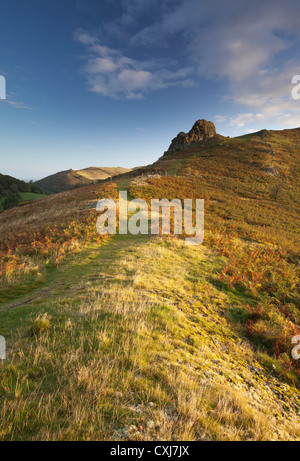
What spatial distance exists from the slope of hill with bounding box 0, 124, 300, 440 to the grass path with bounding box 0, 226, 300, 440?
0.7 inches

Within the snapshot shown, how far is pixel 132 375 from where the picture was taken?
10.0 feet

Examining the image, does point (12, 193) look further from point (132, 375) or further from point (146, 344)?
point (132, 375)

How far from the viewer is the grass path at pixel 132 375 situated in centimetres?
235

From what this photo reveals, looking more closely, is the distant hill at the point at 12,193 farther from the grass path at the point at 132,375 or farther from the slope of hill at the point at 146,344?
the grass path at the point at 132,375

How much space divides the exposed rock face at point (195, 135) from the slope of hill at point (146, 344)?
83.7 m

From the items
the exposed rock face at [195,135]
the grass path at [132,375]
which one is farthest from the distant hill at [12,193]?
the grass path at [132,375]

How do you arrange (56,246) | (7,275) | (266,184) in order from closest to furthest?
(7,275), (56,246), (266,184)

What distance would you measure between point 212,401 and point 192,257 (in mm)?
9510

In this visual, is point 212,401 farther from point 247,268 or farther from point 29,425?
point 247,268

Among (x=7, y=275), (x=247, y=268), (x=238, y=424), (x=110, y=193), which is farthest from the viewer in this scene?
(x=110, y=193)

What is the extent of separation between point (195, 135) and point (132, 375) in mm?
98415

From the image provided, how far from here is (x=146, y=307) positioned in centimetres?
530

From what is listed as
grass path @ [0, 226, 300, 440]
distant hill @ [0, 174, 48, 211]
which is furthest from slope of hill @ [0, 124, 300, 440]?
distant hill @ [0, 174, 48, 211]
